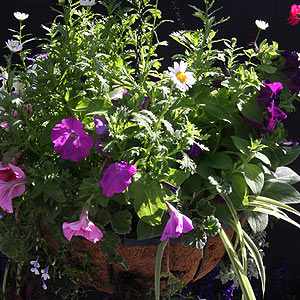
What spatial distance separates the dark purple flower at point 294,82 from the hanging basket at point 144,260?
1.22 ft

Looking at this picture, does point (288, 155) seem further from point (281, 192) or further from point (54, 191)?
point (54, 191)

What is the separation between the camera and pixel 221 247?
3.74 ft

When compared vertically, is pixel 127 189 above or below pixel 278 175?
above

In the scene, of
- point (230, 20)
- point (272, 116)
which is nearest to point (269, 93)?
point (272, 116)

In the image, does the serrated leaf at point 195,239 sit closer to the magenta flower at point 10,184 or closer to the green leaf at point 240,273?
the green leaf at point 240,273

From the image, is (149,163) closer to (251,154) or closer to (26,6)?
(251,154)

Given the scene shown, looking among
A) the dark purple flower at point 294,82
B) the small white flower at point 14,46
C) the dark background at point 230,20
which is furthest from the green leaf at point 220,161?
the dark background at point 230,20

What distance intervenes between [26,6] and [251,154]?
4.91 ft

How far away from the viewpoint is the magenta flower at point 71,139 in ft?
3.02

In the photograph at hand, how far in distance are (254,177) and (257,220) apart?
0.13 meters

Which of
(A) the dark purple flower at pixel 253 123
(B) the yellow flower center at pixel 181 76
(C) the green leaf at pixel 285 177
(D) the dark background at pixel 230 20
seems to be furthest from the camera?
(D) the dark background at pixel 230 20

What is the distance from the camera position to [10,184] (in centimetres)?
96

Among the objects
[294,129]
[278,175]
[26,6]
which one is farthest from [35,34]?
[278,175]

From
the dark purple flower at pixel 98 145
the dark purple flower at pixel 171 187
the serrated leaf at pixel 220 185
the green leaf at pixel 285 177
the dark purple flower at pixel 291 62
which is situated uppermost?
the dark purple flower at pixel 291 62
